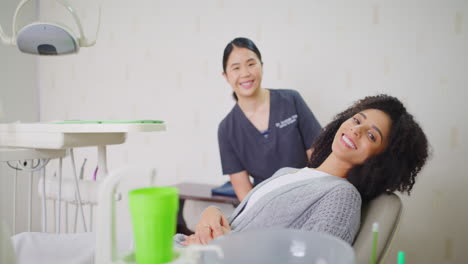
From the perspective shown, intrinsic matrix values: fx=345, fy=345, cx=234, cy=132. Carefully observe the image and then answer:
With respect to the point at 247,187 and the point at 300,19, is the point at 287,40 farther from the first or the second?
the point at 247,187

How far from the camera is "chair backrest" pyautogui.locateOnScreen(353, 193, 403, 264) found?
0.73 meters

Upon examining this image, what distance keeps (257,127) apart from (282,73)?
464mm

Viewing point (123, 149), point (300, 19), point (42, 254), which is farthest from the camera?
point (123, 149)

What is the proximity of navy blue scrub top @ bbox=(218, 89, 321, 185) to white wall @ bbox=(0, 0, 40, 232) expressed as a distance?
168 cm

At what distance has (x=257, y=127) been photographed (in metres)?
1.50

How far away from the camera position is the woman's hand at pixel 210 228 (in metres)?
0.88

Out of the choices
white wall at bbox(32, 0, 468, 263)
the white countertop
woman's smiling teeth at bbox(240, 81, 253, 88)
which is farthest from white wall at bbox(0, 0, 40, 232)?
woman's smiling teeth at bbox(240, 81, 253, 88)

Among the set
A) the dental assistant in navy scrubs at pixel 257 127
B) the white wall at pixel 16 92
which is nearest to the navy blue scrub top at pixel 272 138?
the dental assistant in navy scrubs at pixel 257 127

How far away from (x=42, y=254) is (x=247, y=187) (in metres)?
0.88

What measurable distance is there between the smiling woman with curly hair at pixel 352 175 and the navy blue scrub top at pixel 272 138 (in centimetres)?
45

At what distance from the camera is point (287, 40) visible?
1798 millimetres

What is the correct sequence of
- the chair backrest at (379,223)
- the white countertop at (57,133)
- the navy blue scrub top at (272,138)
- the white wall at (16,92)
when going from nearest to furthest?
the chair backrest at (379,223) → the white countertop at (57,133) → the navy blue scrub top at (272,138) → the white wall at (16,92)

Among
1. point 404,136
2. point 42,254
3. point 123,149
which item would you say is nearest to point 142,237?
point 42,254

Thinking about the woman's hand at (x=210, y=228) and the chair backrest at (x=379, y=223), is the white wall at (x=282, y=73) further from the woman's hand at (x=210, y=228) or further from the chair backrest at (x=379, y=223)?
the chair backrest at (x=379, y=223)
